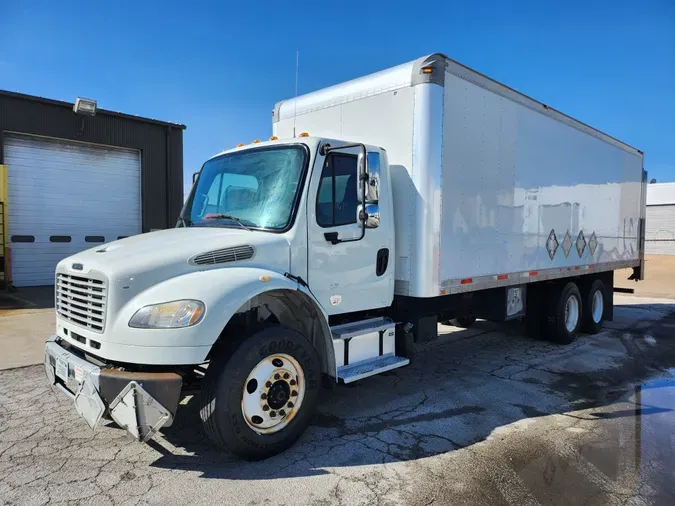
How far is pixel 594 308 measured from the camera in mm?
9312

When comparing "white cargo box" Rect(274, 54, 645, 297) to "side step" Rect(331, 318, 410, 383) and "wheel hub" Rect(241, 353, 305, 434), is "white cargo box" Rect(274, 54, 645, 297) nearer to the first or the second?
"side step" Rect(331, 318, 410, 383)

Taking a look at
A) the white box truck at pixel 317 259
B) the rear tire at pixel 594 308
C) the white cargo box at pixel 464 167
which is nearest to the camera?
the white box truck at pixel 317 259

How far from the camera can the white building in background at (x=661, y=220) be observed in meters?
38.5

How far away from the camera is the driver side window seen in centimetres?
435

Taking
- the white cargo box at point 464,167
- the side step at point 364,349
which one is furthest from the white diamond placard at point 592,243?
the side step at point 364,349

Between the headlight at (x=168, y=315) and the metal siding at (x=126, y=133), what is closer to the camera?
the headlight at (x=168, y=315)

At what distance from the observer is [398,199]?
505cm

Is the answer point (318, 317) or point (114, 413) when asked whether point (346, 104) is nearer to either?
point (318, 317)

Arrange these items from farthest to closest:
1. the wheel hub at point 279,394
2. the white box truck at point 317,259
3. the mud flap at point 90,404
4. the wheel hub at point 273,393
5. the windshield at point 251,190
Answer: the windshield at point 251,190, the wheel hub at point 279,394, the wheel hub at point 273,393, the white box truck at point 317,259, the mud flap at point 90,404

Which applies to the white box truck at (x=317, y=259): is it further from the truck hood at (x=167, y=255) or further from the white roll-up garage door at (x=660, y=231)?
the white roll-up garage door at (x=660, y=231)

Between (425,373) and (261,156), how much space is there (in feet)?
11.7

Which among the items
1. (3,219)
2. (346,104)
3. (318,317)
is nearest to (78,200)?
(3,219)

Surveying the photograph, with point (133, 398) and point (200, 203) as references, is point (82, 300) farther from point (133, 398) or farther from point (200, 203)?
point (200, 203)

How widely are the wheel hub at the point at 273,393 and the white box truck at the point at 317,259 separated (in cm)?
1
